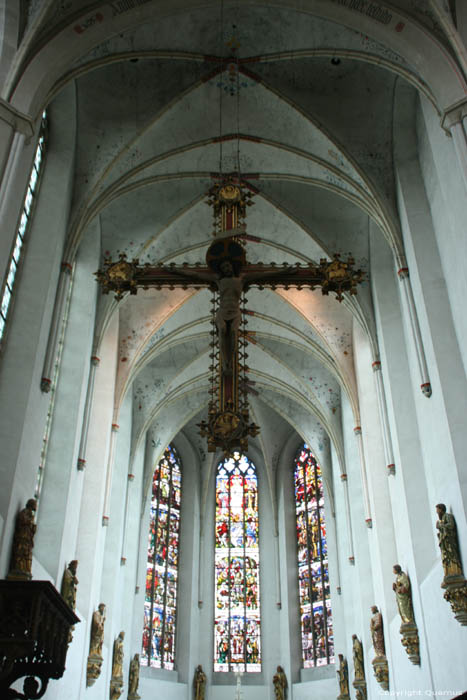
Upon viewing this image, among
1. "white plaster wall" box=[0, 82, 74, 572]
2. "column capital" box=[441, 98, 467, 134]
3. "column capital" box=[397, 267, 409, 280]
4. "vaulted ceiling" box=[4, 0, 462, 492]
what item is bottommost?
"white plaster wall" box=[0, 82, 74, 572]

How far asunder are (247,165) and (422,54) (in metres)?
5.79

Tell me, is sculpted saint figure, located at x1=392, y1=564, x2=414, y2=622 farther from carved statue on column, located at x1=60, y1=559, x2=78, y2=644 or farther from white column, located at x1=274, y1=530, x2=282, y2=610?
white column, located at x1=274, y1=530, x2=282, y2=610

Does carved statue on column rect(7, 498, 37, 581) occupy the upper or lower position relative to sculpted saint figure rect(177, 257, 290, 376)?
lower

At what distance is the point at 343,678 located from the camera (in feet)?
64.2

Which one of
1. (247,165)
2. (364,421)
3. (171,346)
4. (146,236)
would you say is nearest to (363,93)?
(247,165)

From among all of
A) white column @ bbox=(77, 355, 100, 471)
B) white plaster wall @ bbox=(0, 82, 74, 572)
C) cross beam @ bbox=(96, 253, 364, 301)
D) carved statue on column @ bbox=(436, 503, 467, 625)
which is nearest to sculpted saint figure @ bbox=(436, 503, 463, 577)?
carved statue on column @ bbox=(436, 503, 467, 625)

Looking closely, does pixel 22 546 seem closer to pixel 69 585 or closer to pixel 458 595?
pixel 69 585

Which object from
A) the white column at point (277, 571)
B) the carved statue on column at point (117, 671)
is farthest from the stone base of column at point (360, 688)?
the white column at point (277, 571)

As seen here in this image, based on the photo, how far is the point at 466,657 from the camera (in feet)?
31.6

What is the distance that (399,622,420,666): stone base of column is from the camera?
12422 millimetres

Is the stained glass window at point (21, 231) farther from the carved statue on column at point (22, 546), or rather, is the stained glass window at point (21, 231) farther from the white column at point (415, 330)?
the white column at point (415, 330)

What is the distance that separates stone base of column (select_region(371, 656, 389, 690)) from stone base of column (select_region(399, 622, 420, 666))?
8.95 feet

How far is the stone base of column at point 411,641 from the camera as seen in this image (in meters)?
12.4

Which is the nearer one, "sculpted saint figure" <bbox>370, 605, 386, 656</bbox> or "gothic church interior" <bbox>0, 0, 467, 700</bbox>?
"gothic church interior" <bbox>0, 0, 467, 700</bbox>
